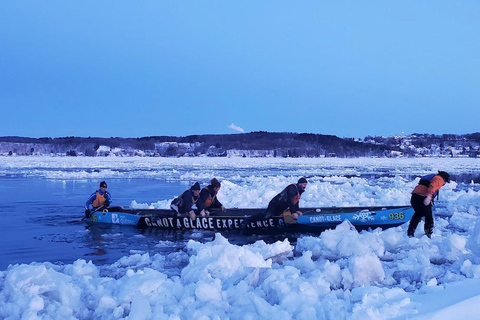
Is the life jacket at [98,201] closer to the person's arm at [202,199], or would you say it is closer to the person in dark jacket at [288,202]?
the person's arm at [202,199]

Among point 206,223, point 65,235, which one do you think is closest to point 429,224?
point 206,223

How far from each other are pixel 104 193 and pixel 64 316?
340 inches

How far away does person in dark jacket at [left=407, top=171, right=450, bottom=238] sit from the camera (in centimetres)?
859

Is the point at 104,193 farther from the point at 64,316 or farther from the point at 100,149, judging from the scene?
the point at 100,149

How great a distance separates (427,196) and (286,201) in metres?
3.20

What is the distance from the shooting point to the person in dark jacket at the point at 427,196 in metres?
8.59

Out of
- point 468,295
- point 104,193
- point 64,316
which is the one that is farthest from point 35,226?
point 468,295

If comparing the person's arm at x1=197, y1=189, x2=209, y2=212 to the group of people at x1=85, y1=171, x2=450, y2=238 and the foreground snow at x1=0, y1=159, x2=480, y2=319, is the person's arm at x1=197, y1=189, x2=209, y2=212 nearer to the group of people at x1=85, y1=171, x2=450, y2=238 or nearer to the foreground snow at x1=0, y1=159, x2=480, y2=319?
the group of people at x1=85, y1=171, x2=450, y2=238

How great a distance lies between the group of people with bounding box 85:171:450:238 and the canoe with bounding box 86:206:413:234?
0.48 feet

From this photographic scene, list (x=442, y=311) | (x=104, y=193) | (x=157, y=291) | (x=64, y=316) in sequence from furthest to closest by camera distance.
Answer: (x=104, y=193)
(x=157, y=291)
(x=64, y=316)
(x=442, y=311)

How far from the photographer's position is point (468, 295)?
183 inches

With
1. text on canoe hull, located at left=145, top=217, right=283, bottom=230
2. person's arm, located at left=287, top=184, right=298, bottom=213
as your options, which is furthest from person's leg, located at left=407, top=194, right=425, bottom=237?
text on canoe hull, located at left=145, top=217, right=283, bottom=230

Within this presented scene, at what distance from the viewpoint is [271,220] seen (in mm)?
10977

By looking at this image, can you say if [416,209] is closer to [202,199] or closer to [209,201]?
[202,199]
